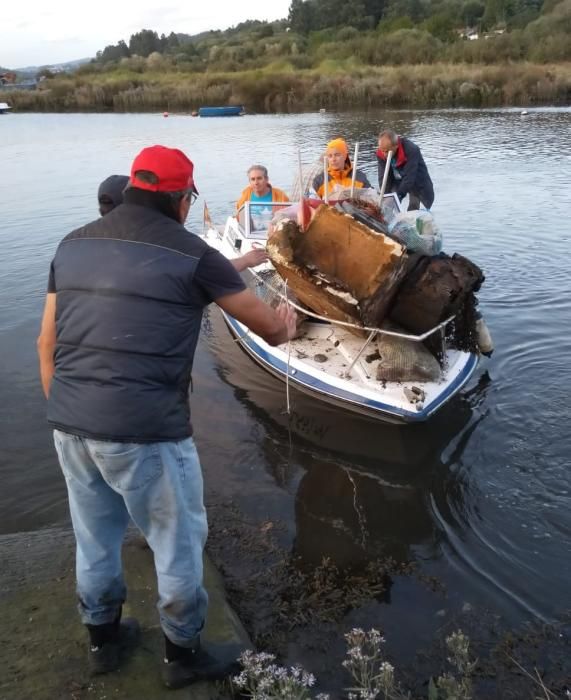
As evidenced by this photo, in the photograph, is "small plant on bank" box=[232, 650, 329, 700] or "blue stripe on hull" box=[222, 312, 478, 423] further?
"blue stripe on hull" box=[222, 312, 478, 423]

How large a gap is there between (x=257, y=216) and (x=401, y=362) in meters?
3.59

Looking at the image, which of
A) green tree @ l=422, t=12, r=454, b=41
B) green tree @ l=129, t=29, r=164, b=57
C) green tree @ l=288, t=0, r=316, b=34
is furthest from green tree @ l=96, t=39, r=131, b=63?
green tree @ l=422, t=12, r=454, b=41

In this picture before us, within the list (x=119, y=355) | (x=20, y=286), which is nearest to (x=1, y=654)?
(x=119, y=355)

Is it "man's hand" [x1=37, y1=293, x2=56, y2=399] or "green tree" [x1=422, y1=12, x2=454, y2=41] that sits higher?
"green tree" [x1=422, y1=12, x2=454, y2=41]

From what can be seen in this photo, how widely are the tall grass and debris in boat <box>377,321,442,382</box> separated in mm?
39536

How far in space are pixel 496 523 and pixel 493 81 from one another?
144ft

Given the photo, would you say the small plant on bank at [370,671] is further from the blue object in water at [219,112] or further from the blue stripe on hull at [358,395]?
the blue object in water at [219,112]

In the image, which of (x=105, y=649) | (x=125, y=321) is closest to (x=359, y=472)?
(x=105, y=649)

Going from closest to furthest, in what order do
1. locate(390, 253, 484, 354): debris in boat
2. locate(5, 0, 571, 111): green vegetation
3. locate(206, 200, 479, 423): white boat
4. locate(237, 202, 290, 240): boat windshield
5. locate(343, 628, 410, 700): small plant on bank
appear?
locate(343, 628, 410, 700): small plant on bank < locate(390, 253, 484, 354): debris in boat < locate(206, 200, 479, 423): white boat < locate(237, 202, 290, 240): boat windshield < locate(5, 0, 571, 111): green vegetation

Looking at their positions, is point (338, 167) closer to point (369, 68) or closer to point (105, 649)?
point (105, 649)

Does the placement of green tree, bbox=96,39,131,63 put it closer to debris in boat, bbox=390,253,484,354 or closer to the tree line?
the tree line

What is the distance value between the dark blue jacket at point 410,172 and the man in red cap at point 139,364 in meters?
7.06

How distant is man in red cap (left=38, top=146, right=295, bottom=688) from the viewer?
254 cm

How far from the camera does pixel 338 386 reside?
598cm
